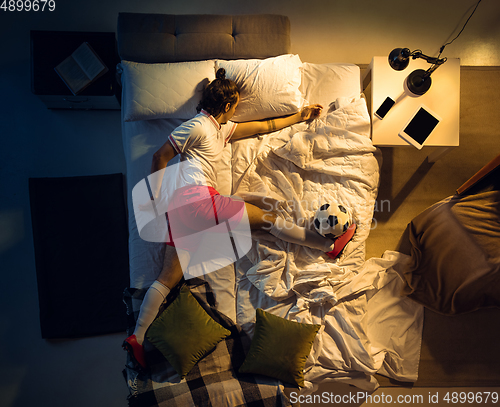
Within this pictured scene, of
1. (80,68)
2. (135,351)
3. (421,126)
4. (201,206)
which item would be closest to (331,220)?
(201,206)

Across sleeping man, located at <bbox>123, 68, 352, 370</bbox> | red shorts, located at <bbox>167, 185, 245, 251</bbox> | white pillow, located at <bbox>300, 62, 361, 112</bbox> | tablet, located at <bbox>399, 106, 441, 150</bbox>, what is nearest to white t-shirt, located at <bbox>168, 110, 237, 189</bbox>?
sleeping man, located at <bbox>123, 68, 352, 370</bbox>

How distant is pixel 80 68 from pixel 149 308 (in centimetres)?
157

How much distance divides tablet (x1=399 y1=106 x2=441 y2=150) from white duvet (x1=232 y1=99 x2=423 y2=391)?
0.72 feet

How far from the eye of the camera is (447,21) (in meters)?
2.28

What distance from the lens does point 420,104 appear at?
1756mm

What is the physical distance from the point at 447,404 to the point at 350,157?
67.5 inches

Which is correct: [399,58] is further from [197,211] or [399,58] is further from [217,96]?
[197,211]

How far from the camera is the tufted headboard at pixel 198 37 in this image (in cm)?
184

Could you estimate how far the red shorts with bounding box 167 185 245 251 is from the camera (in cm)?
159

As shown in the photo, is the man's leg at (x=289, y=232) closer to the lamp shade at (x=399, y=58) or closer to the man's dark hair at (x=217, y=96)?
the man's dark hair at (x=217, y=96)

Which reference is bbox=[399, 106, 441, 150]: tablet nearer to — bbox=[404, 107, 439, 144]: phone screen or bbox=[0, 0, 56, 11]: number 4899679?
bbox=[404, 107, 439, 144]: phone screen

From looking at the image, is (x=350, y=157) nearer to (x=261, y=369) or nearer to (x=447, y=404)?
(x=261, y=369)

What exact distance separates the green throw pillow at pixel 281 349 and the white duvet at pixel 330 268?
0.08 metres

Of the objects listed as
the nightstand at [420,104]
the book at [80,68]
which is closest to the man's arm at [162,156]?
the book at [80,68]
